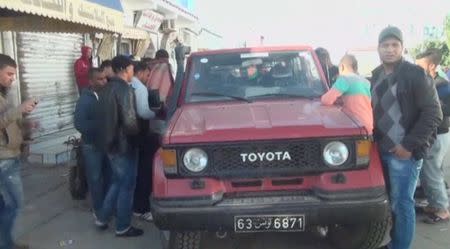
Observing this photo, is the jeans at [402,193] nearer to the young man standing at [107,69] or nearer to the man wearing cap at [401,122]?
the man wearing cap at [401,122]

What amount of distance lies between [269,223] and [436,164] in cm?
237

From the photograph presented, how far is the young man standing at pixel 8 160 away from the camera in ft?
13.2

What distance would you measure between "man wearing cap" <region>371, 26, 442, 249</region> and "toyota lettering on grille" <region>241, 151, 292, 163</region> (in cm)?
77

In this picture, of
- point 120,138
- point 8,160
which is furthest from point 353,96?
point 8,160

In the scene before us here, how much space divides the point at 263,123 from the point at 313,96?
1011 millimetres

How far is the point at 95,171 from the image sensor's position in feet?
17.0

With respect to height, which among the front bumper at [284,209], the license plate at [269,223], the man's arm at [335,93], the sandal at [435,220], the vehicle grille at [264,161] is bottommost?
the sandal at [435,220]

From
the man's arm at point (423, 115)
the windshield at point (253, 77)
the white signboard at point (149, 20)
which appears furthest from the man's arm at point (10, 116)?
the white signboard at point (149, 20)

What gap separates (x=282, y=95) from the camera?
183 inches

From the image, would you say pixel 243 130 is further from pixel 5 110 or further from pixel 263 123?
pixel 5 110

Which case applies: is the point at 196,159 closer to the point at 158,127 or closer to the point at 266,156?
the point at 266,156

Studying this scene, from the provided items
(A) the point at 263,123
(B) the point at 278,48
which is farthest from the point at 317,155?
(B) the point at 278,48

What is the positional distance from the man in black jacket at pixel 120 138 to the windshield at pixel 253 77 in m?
0.57

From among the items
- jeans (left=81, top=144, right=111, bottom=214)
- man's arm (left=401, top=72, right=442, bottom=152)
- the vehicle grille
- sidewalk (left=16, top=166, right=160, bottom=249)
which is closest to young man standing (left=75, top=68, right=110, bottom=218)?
jeans (left=81, top=144, right=111, bottom=214)
